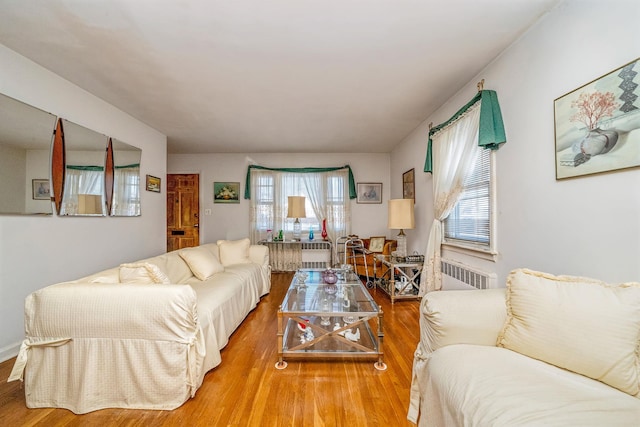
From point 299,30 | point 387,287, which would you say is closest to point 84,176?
point 299,30

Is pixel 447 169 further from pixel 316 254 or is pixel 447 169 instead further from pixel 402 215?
pixel 316 254

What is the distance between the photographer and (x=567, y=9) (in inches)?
60.4

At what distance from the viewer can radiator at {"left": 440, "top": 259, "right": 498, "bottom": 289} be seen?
224 cm

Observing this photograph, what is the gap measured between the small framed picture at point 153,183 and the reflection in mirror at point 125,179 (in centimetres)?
22

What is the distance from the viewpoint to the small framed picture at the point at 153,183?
147 inches

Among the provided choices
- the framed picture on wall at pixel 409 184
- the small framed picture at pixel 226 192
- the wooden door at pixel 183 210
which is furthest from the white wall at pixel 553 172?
the wooden door at pixel 183 210

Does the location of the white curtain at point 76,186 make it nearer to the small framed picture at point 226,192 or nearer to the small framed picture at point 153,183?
the small framed picture at point 153,183

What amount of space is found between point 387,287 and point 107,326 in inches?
125

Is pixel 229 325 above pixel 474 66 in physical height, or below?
below

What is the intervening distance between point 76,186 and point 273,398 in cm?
275

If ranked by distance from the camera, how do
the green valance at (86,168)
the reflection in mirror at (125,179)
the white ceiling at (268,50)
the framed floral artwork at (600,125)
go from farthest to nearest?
1. the reflection in mirror at (125,179)
2. the green valance at (86,168)
3. the white ceiling at (268,50)
4. the framed floral artwork at (600,125)

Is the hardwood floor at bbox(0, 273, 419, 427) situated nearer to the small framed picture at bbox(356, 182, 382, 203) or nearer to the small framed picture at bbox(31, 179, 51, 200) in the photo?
the small framed picture at bbox(31, 179, 51, 200)

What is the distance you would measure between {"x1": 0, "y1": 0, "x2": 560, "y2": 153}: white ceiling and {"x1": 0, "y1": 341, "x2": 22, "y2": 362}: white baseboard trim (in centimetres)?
237

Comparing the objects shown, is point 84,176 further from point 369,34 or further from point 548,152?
point 548,152
